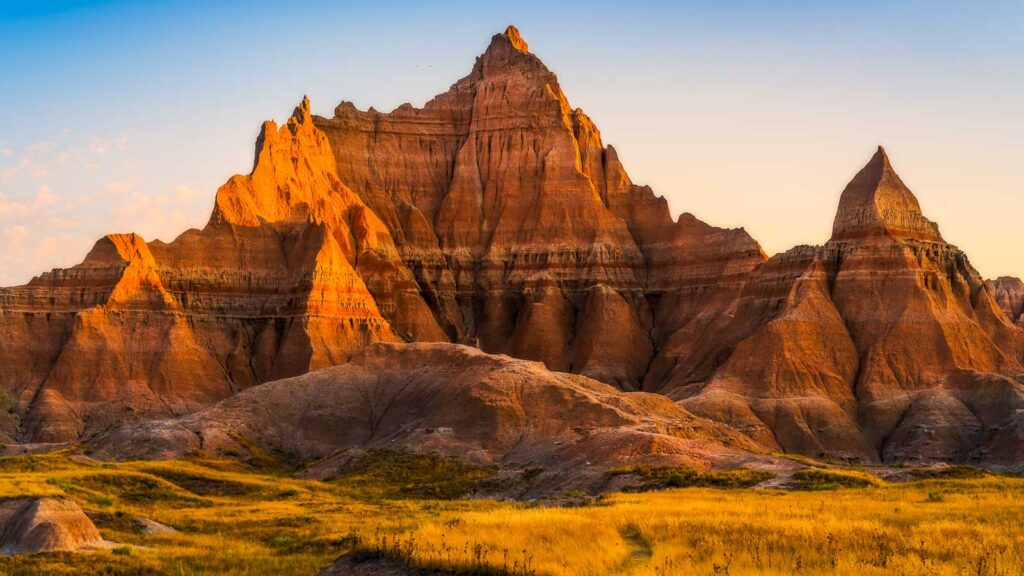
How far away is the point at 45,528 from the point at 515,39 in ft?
525

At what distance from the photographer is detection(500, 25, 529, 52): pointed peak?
19538cm

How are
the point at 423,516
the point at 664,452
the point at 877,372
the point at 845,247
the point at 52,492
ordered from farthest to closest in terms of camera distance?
the point at 845,247 → the point at 877,372 → the point at 664,452 → the point at 52,492 → the point at 423,516

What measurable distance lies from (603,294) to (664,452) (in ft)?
267

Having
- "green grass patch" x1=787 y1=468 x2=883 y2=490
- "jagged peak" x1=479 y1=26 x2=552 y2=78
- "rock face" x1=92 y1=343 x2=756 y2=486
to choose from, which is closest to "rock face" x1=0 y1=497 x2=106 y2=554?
"green grass patch" x1=787 y1=468 x2=883 y2=490

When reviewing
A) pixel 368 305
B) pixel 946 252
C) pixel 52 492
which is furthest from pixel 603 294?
pixel 52 492

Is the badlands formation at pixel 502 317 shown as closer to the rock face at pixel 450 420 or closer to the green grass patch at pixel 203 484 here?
the rock face at pixel 450 420

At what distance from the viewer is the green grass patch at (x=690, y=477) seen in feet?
225

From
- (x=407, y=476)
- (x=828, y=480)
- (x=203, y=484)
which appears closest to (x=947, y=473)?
(x=828, y=480)

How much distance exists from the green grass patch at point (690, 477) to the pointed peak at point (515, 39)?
12830cm

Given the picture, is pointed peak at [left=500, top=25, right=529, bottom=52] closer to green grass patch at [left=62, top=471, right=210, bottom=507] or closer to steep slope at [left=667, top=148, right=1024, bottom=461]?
steep slope at [left=667, top=148, right=1024, bottom=461]

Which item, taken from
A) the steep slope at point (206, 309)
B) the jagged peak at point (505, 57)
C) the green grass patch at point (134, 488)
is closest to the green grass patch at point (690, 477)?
the green grass patch at point (134, 488)

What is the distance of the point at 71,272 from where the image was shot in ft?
486

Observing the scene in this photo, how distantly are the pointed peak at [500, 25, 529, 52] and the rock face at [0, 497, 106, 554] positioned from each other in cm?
15298

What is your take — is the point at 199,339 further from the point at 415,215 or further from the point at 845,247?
the point at 845,247
